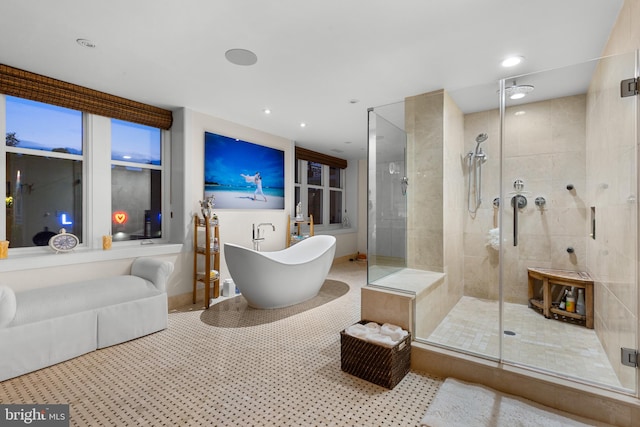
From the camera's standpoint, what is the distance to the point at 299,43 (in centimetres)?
218

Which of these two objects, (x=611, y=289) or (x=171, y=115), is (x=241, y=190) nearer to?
(x=171, y=115)

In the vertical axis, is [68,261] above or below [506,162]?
below

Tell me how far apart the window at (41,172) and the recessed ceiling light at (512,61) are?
161 inches

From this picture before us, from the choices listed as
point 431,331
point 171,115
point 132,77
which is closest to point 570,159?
point 431,331

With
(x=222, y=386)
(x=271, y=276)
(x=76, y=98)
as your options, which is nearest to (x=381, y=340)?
(x=222, y=386)

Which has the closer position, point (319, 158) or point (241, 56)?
point (241, 56)

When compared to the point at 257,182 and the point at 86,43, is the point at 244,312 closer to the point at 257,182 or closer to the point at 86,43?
the point at 257,182

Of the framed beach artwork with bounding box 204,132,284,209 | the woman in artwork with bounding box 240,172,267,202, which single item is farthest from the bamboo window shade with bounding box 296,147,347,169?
the woman in artwork with bounding box 240,172,267,202

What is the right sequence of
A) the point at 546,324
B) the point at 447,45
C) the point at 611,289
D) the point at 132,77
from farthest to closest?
1. the point at 132,77
2. the point at 546,324
3. the point at 447,45
4. the point at 611,289

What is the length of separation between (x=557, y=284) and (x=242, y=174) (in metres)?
3.80

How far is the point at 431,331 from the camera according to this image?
2.33m

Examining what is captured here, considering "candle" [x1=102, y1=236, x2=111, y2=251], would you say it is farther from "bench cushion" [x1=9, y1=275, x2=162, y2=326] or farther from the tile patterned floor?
the tile patterned floor

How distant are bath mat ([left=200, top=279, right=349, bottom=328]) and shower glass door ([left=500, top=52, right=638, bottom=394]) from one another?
2.04m

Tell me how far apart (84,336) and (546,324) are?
12.0 ft
